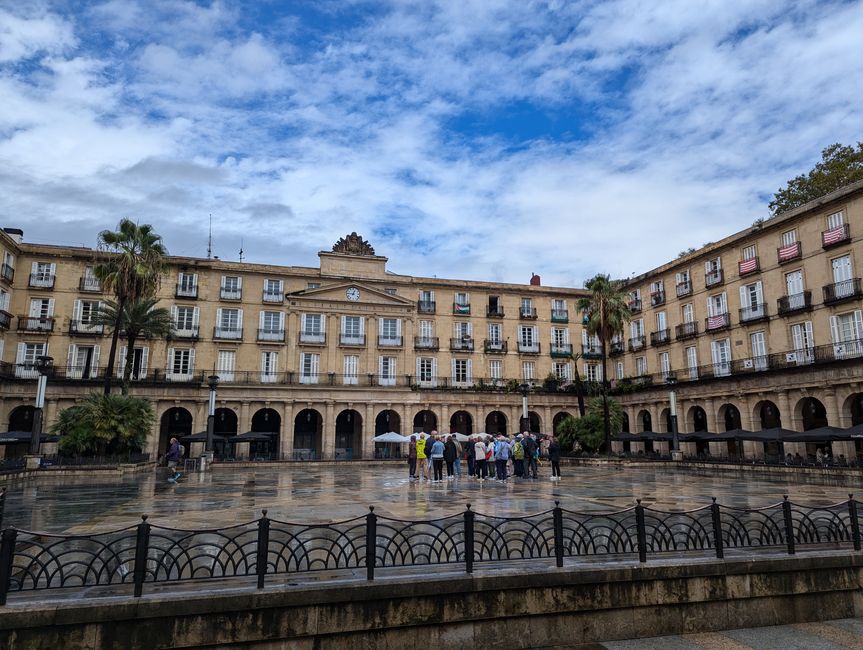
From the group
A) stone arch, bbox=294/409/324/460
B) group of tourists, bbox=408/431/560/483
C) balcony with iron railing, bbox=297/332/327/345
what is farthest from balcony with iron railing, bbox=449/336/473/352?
group of tourists, bbox=408/431/560/483

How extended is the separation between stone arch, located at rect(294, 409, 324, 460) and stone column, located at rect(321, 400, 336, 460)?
2060 millimetres

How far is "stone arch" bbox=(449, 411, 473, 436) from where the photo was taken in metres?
52.9

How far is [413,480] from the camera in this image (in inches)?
899

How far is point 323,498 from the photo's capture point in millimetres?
17156

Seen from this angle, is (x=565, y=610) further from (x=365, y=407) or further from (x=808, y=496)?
(x=365, y=407)

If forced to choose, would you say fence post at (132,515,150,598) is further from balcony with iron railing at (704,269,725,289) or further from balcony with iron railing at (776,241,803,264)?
balcony with iron railing at (704,269,725,289)

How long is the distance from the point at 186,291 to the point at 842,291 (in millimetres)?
42894

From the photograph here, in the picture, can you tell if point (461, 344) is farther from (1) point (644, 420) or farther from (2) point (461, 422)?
(1) point (644, 420)

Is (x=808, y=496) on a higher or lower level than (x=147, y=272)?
lower

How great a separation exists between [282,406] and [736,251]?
33.9 metres

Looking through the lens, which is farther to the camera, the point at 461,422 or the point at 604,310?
the point at 461,422

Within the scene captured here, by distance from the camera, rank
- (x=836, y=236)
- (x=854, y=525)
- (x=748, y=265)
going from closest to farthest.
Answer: (x=854, y=525), (x=836, y=236), (x=748, y=265)

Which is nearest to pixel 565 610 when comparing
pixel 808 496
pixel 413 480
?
pixel 808 496

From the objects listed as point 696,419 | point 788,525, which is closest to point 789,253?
point 696,419
